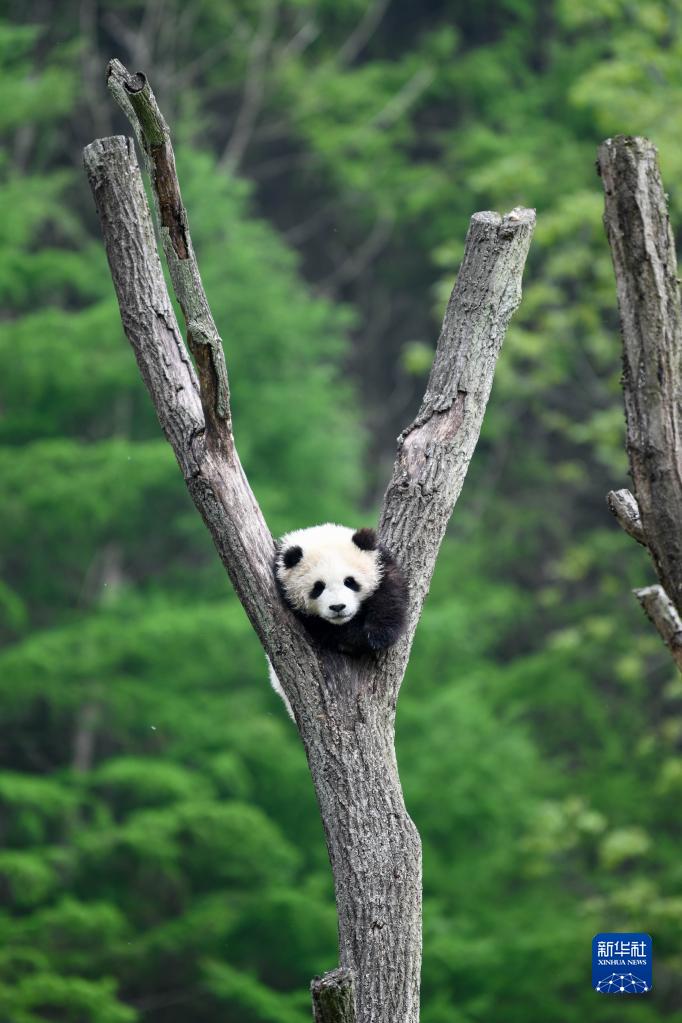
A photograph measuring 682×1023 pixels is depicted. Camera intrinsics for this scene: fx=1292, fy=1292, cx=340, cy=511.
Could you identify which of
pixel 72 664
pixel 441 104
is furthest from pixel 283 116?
pixel 72 664

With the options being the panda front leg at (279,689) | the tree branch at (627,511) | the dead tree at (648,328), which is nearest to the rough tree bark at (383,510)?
the panda front leg at (279,689)

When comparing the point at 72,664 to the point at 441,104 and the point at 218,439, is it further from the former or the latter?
the point at 441,104

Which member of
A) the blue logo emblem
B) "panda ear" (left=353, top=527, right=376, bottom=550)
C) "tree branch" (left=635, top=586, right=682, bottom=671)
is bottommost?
the blue logo emblem

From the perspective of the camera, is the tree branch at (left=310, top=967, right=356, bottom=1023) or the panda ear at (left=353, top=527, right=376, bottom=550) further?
the panda ear at (left=353, top=527, right=376, bottom=550)

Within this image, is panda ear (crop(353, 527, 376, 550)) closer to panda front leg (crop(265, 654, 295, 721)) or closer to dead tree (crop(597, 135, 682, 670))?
panda front leg (crop(265, 654, 295, 721))

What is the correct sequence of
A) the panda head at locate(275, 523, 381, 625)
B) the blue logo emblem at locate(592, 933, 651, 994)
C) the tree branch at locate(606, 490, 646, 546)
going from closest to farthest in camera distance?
1. the tree branch at locate(606, 490, 646, 546)
2. the panda head at locate(275, 523, 381, 625)
3. the blue logo emblem at locate(592, 933, 651, 994)

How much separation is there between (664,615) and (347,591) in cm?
101

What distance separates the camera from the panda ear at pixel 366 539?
4.26 metres

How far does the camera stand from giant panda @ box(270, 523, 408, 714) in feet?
12.8

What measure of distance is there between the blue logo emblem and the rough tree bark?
1.95 m

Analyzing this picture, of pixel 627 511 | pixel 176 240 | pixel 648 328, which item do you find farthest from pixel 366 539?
pixel 648 328

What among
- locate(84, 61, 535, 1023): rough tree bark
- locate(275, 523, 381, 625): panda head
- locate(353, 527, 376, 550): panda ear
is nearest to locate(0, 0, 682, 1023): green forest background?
locate(275, 523, 381, 625): panda head

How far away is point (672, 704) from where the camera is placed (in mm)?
13844

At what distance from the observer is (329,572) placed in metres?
4.17
